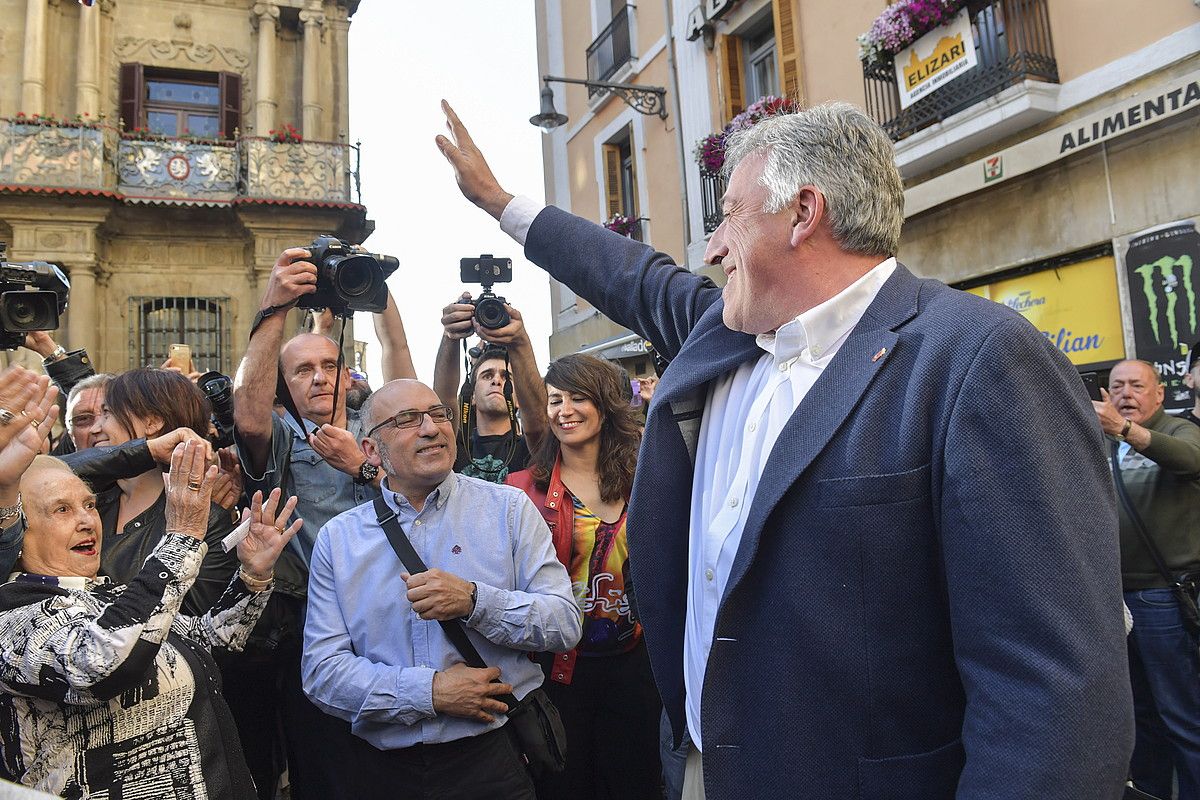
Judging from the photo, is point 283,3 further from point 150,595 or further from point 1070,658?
point 1070,658

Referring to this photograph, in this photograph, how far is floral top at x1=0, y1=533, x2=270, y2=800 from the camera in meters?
2.05

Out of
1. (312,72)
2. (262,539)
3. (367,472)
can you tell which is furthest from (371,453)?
(312,72)

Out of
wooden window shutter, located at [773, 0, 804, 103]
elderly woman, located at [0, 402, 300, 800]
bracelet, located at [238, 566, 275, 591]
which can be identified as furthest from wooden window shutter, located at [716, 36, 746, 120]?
elderly woman, located at [0, 402, 300, 800]

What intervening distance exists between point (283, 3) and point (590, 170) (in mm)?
6894

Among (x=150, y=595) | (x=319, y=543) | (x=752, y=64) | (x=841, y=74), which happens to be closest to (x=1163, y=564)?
(x=319, y=543)

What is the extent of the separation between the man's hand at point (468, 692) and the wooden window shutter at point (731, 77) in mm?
11471

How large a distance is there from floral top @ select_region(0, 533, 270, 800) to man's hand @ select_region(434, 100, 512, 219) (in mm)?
1198

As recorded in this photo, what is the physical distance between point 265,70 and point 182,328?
5217 millimetres

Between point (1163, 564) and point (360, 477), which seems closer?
point (360, 477)

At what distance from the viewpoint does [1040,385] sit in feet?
4.36

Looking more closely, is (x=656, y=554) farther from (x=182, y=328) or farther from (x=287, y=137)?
(x=182, y=328)

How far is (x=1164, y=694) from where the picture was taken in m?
4.04

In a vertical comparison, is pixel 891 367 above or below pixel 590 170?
below

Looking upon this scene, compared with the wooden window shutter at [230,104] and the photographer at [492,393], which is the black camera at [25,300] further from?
the wooden window shutter at [230,104]
